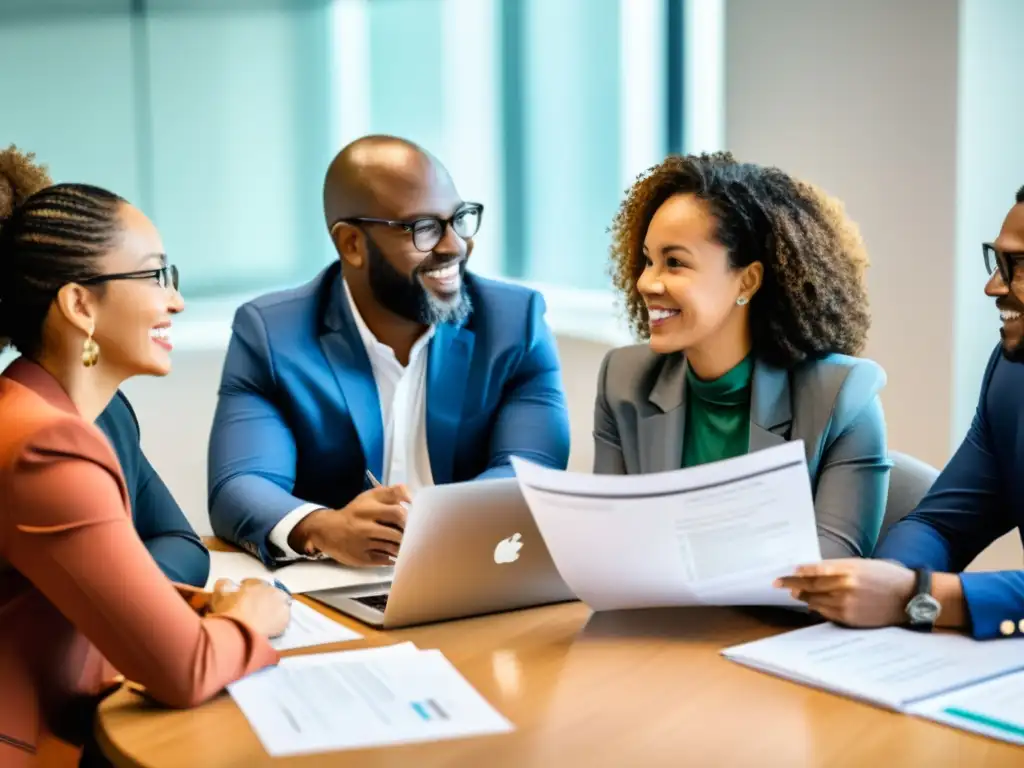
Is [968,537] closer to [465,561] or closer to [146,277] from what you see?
[465,561]

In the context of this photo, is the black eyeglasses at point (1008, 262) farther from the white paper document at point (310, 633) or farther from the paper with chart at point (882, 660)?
the white paper document at point (310, 633)

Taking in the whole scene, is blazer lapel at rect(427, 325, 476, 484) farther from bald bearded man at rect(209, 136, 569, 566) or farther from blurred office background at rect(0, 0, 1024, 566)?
blurred office background at rect(0, 0, 1024, 566)

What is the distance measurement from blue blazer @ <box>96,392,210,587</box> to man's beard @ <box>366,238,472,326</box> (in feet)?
2.39

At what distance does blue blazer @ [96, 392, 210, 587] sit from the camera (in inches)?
75.1

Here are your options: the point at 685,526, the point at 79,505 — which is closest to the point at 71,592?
the point at 79,505

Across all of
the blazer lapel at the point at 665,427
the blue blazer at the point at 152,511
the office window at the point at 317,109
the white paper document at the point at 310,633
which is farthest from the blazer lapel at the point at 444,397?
the office window at the point at 317,109

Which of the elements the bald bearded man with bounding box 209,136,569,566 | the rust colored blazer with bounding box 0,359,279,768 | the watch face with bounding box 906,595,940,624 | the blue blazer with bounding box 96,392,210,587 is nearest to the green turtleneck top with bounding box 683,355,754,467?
the bald bearded man with bounding box 209,136,569,566

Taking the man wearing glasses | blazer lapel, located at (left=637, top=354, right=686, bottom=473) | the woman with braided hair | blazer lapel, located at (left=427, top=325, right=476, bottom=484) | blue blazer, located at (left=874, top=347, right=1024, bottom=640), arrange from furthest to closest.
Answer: blazer lapel, located at (left=427, top=325, right=476, bottom=484)
blazer lapel, located at (left=637, top=354, right=686, bottom=473)
blue blazer, located at (left=874, top=347, right=1024, bottom=640)
the man wearing glasses
the woman with braided hair

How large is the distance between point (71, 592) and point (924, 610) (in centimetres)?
105

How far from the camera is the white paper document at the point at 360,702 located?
131 cm

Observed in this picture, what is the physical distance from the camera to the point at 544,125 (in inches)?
171

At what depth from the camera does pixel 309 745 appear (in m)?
1.28

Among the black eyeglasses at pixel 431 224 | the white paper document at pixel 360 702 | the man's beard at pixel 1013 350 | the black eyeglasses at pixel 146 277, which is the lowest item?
the white paper document at pixel 360 702

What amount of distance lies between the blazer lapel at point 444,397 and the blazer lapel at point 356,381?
112 millimetres
